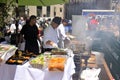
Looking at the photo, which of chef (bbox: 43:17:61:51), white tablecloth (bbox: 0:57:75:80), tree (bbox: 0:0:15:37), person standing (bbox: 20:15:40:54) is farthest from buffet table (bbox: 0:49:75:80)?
tree (bbox: 0:0:15:37)

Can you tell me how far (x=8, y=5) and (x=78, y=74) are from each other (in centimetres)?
291

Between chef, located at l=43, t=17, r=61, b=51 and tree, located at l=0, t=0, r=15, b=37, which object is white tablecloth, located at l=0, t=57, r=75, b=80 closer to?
chef, located at l=43, t=17, r=61, b=51

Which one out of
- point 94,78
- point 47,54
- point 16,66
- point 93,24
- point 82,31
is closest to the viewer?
point 16,66

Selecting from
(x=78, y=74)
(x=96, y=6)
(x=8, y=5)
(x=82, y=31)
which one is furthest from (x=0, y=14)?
(x=96, y=6)

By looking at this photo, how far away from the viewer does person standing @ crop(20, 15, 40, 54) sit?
8.40m

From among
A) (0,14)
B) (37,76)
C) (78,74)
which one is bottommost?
(78,74)

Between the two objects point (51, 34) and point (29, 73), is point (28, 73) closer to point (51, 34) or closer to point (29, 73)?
point (29, 73)

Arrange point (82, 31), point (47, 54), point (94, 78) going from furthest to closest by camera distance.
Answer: point (82, 31)
point (94, 78)
point (47, 54)

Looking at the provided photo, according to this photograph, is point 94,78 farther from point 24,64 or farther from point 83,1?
point 83,1

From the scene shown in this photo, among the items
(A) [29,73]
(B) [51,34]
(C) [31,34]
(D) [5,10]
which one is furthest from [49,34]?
(D) [5,10]

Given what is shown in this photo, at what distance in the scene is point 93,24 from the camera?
17.5 m

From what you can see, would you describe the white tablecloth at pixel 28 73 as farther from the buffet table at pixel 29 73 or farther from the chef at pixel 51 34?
the chef at pixel 51 34

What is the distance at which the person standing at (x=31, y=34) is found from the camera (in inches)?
331

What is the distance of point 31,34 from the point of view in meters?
8.51
